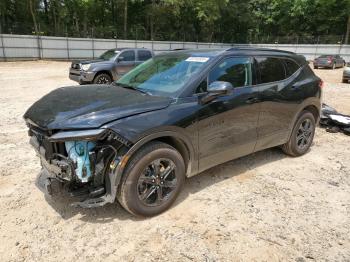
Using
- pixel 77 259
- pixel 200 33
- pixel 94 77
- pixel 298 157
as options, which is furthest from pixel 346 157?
pixel 200 33

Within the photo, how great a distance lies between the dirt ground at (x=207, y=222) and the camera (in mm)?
2951

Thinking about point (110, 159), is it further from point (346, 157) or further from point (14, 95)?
point (14, 95)

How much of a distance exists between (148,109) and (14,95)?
28.1ft

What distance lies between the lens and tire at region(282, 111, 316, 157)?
5.20 meters

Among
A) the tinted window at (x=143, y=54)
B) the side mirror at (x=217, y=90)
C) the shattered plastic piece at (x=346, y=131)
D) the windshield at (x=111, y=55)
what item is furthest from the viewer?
the tinted window at (x=143, y=54)

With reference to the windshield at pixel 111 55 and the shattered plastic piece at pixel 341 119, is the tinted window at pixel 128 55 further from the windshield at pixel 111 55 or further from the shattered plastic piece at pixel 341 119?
the shattered plastic piece at pixel 341 119

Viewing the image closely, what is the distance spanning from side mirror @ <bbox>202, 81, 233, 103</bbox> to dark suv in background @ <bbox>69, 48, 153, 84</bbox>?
8.97 meters

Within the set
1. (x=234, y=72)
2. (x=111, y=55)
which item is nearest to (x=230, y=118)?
(x=234, y=72)

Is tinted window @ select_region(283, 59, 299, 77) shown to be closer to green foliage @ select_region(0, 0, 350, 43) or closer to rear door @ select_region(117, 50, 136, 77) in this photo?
rear door @ select_region(117, 50, 136, 77)

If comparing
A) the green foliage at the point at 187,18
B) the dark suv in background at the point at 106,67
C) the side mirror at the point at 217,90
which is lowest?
the dark suv in background at the point at 106,67

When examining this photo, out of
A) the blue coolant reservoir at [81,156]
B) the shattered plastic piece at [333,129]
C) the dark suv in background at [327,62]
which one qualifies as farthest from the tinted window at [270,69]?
the dark suv in background at [327,62]

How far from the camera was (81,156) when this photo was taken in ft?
9.96

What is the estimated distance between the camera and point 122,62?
12.7 meters

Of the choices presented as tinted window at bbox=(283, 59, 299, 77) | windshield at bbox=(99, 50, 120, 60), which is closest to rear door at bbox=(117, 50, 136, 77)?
windshield at bbox=(99, 50, 120, 60)
